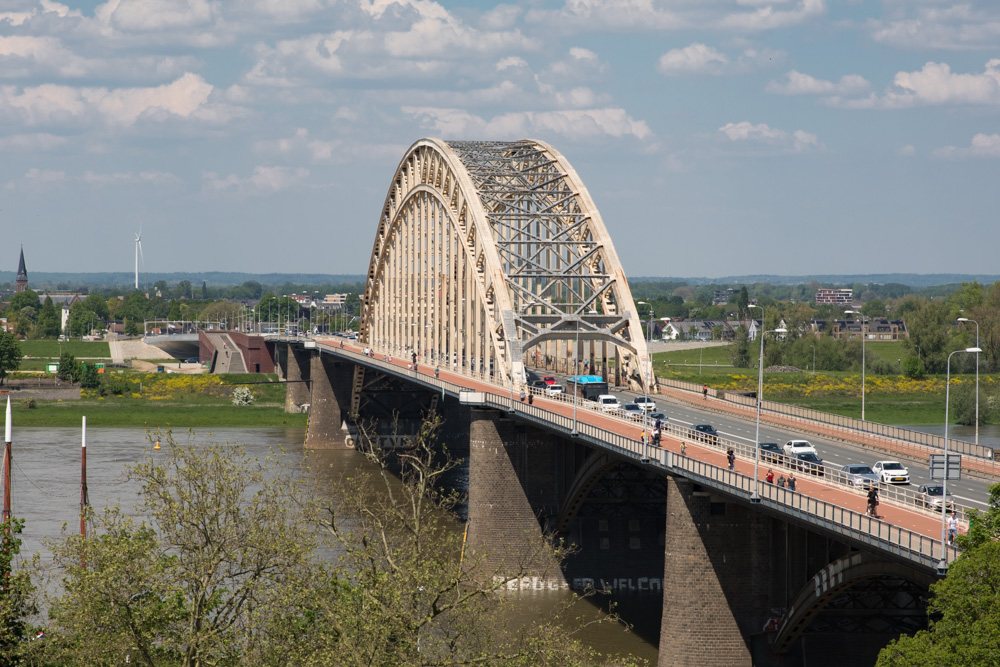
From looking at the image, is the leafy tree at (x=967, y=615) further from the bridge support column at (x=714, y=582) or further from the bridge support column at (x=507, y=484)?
the bridge support column at (x=507, y=484)

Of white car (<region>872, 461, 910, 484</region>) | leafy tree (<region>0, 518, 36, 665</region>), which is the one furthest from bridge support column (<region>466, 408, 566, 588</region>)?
leafy tree (<region>0, 518, 36, 665</region>)

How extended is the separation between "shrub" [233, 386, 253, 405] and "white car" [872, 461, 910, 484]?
103m

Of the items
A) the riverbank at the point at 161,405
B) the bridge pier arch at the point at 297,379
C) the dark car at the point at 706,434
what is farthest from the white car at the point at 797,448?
the bridge pier arch at the point at 297,379

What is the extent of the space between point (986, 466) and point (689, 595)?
508 inches

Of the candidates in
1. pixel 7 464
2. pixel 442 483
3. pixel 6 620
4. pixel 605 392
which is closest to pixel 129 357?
pixel 442 483

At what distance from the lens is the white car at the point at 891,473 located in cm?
4468

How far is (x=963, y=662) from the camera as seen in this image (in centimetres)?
2559

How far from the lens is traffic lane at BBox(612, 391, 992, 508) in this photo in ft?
141

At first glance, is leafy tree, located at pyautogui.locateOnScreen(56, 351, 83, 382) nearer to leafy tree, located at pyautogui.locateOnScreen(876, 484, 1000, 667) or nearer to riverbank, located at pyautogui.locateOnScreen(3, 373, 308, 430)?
riverbank, located at pyautogui.locateOnScreen(3, 373, 308, 430)

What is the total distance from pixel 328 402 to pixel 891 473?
2991 inches

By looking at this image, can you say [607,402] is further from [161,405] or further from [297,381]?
[161,405]

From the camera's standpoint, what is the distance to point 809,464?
43125 mm

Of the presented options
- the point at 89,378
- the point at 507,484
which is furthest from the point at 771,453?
the point at 89,378

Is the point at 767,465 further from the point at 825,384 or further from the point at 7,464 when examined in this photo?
the point at 825,384
